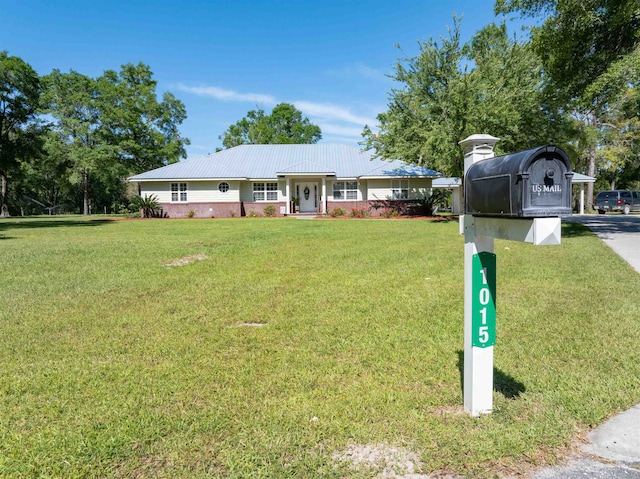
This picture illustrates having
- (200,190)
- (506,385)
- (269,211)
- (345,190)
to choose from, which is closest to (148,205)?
(200,190)

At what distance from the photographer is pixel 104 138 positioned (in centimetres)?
3659

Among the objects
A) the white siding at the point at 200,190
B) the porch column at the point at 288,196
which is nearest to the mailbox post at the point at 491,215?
the porch column at the point at 288,196

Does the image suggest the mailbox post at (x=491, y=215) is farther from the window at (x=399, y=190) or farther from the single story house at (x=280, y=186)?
the window at (x=399, y=190)

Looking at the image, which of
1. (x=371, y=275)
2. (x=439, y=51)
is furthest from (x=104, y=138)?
(x=371, y=275)

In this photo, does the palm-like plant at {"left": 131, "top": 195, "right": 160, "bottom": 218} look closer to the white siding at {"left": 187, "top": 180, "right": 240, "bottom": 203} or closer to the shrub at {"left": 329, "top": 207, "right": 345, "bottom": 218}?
the white siding at {"left": 187, "top": 180, "right": 240, "bottom": 203}

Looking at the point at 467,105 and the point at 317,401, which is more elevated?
the point at 467,105

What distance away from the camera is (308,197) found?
2972 cm

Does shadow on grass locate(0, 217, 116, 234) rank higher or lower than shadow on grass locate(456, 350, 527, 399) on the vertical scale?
higher

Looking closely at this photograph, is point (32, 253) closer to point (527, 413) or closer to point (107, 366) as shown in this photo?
point (107, 366)

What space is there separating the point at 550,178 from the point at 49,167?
140ft

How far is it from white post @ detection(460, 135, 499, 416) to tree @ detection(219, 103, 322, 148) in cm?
5252

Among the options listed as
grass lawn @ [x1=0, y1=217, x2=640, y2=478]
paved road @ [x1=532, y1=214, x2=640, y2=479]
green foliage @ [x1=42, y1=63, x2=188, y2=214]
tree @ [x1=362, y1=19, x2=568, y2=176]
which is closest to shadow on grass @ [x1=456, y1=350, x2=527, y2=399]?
grass lawn @ [x1=0, y1=217, x2=640, y2=478]

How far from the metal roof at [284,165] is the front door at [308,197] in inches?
66.0

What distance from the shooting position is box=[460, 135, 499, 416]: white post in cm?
265
